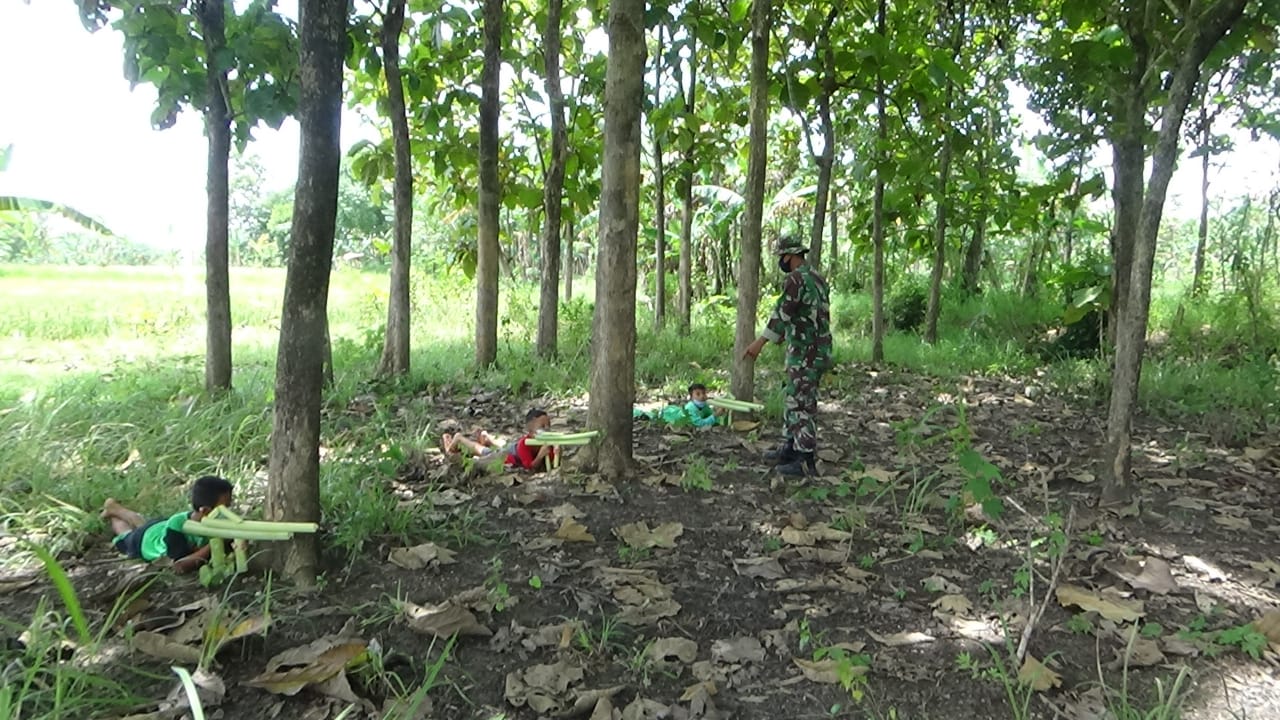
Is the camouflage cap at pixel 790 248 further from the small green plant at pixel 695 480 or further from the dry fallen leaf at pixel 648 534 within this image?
the dry fallen leaf at pixel 648 534

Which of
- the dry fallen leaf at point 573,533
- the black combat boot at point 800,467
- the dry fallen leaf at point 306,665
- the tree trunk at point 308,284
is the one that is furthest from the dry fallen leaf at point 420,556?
the black combat boot at point 800,467

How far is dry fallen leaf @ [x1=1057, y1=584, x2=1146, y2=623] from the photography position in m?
3.22

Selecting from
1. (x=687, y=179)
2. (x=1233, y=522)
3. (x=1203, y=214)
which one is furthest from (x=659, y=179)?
(x=1203, y=214)

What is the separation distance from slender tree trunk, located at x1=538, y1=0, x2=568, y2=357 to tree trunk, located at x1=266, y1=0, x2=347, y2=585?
567 centimetres

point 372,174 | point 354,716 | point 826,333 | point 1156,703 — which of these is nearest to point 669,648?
point 354,716

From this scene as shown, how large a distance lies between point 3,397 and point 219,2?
327 cm

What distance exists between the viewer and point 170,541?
3.28 m

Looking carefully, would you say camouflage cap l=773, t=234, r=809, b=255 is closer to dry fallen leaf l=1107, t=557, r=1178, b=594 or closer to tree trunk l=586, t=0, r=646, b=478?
tree trunk l=586, t=0, r=646, b=478

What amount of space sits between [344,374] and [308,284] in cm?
499

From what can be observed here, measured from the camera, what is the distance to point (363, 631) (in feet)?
9.57

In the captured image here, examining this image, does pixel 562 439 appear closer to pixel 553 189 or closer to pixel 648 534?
pixel 648 534

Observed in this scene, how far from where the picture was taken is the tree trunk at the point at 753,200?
6578 millimetres

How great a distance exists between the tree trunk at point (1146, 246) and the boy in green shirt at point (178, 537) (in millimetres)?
4745

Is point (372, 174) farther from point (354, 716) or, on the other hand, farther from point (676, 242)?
point (676, 242)
